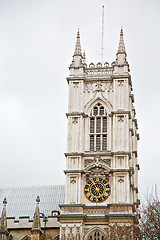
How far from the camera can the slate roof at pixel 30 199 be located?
5941 cm

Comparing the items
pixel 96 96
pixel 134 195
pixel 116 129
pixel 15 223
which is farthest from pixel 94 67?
pixel 15 223

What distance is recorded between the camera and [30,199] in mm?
61125

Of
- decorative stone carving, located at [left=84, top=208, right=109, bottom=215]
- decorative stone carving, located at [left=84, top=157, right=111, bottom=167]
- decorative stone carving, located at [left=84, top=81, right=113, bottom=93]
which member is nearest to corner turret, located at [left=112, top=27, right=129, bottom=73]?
decorative stone carving, located at [left=84, top=81, right=113, bottom=93]

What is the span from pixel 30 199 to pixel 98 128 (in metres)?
10.3

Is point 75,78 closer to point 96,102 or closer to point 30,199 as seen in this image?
point 96,102

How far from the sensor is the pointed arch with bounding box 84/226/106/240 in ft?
174

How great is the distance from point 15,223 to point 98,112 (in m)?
12.8

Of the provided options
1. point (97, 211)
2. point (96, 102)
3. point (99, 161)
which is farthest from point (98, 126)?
point (97, 211)

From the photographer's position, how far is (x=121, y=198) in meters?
53.8

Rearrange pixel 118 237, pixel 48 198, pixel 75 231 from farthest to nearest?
pixel 48 198, pixel 75 231, pixel 118 237

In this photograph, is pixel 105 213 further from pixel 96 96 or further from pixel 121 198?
pixel 96 96

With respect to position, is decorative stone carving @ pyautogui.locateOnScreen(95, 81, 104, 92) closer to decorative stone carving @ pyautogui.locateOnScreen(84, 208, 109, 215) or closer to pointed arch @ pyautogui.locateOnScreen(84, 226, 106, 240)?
decorative stone carving @ pyautogui.locateOnScreen(84, 208, 109, 215)

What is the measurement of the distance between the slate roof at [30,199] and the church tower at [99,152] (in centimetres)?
510

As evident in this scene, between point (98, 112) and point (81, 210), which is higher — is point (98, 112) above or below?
above
